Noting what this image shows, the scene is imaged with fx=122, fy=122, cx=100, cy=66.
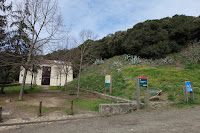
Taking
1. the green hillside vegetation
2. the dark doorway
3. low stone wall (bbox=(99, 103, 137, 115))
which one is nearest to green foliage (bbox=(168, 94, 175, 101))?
low stone wall (bbox=(99, 103, 137, 115))

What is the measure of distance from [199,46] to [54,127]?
20.3 m

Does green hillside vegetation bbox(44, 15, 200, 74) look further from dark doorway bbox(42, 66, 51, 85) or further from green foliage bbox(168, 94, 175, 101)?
dark doorway bbox(42, 66, 51, 85)

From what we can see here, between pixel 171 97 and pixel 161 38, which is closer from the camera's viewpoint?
pixel 171 97

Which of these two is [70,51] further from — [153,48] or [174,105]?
[174,105]

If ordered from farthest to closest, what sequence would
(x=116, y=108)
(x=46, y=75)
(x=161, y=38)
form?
1. (x=46, y=75)
2. (x=161, y=38)
3. (x=116, y=108)

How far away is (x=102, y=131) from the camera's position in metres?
3.84

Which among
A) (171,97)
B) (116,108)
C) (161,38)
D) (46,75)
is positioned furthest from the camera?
(46,75)

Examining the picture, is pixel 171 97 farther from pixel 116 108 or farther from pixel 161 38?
pixel 161 38

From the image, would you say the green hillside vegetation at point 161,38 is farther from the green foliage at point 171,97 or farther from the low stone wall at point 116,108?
the low stone wall at point 116,108

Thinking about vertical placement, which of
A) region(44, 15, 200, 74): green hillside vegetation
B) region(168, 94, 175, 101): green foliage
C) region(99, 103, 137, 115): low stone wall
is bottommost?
region(99, 103, 137, 115): low stone wall

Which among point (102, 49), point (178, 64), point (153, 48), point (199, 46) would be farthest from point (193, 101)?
point (102, 49)

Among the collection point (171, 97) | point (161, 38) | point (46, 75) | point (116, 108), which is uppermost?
point (161, 38)

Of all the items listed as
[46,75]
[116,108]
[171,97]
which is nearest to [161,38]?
[171,97]

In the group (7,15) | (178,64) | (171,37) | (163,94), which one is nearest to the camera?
(163,94)
